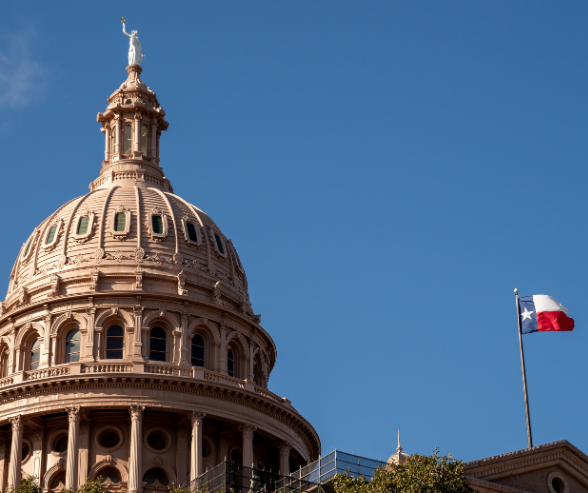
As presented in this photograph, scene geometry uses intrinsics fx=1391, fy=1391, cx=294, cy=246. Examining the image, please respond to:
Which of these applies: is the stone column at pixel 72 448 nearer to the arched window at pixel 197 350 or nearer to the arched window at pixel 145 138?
the arched window at pixel 197 350

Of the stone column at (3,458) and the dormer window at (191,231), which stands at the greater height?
the dormer window at (191,231)

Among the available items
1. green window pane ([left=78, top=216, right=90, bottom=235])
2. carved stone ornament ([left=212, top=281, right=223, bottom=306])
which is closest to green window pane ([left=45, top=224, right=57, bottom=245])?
green window pane ([left=78, top=216, right=90, bottom=235])

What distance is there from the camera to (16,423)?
3078 inches

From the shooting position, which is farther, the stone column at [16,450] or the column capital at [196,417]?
the column capital at [196,417]

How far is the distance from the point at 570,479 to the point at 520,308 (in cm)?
851

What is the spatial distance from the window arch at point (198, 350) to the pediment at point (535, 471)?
30.1 m

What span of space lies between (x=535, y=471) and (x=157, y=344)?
31.3 metres

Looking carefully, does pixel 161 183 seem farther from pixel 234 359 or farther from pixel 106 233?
pixel 234 359

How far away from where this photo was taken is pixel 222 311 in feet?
284

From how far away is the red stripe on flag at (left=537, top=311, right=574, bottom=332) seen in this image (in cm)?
6425

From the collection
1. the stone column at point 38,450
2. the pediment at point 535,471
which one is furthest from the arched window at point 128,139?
the pediment at point 535,471

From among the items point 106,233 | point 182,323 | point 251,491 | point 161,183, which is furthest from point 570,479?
point 161,183

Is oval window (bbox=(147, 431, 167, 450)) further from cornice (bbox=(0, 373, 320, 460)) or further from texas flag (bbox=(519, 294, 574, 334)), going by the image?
texas flag (bbox=(519, 294, 574, 334))

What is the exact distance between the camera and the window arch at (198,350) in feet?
278
